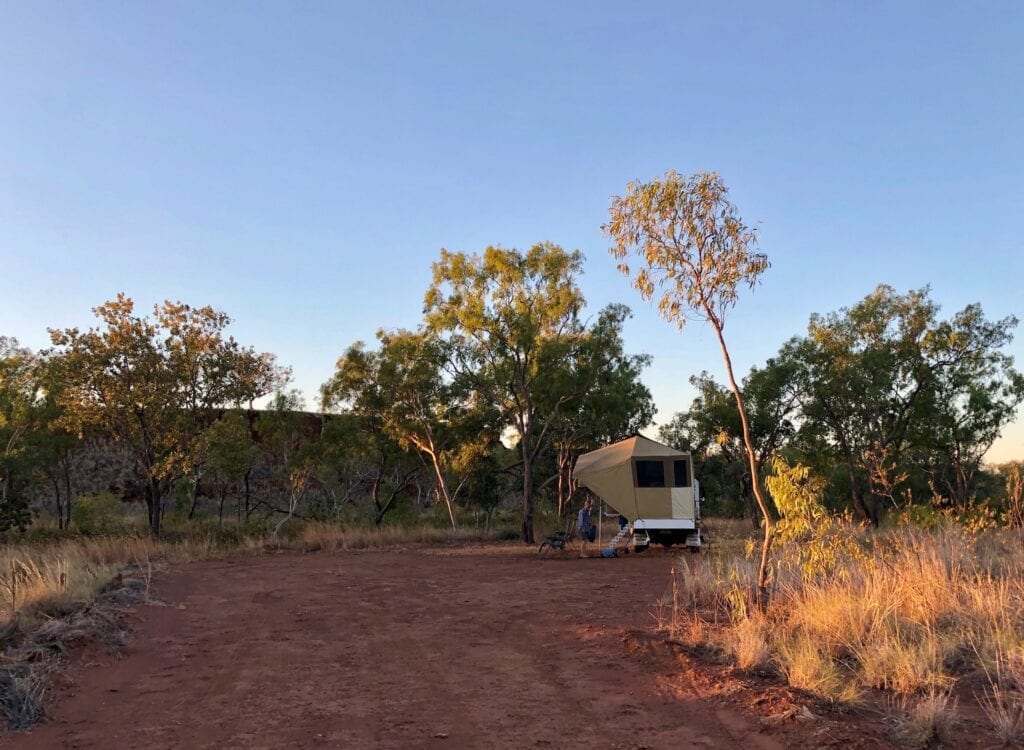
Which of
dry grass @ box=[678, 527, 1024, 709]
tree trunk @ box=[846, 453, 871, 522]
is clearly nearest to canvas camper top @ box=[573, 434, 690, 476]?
tree trunk @ box=[846, 453, 871, 522]

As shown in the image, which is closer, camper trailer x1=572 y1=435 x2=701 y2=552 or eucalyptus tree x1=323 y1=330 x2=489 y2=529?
camper trailer x1=572 y1=435 x2=701 y2=552

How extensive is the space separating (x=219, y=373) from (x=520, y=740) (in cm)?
1914

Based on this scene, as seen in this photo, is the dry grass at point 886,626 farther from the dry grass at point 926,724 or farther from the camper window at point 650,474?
the camper window at point 650,474

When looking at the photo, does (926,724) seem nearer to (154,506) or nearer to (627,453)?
(627,453)

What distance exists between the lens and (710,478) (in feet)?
116

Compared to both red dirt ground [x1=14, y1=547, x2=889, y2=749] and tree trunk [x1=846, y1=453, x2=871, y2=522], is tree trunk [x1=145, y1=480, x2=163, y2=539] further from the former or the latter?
tree trunk [x1=846, y1=453, x2=871, y2=522]

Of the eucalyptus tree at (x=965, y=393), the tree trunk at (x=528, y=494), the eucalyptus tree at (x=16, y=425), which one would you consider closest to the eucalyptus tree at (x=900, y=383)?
the eucalyptus tree at (x=965, y=393)

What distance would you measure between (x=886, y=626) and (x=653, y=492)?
519 inches

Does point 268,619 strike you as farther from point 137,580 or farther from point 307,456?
point 307,456

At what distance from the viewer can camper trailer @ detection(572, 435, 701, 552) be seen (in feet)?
64.1

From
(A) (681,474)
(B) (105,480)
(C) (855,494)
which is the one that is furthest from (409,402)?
(B) (105,480)

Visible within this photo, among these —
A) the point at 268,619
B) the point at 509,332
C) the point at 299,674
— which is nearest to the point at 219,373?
the point at 509,332

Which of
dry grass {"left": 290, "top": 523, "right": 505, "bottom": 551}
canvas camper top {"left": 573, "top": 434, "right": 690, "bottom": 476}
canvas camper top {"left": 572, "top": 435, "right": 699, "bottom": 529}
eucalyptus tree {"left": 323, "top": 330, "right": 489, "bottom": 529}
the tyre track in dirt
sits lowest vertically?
dry grass {"left": 290, "top": 523, "right": 505, "bottom": 551}

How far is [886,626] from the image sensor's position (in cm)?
664
